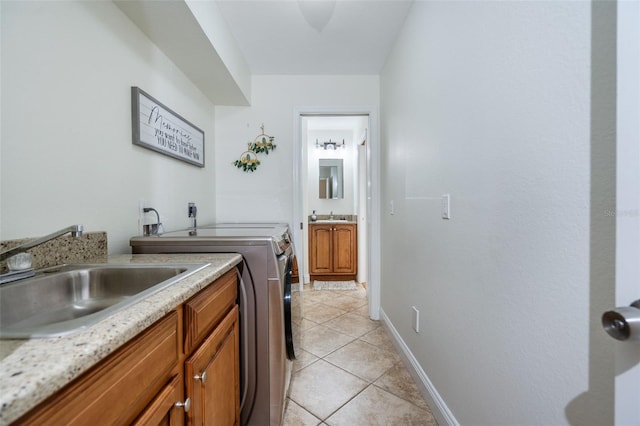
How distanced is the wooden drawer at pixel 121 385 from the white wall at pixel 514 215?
0.98m

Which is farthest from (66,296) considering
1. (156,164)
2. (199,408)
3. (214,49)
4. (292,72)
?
(292,72)

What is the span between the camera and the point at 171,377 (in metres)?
0.71

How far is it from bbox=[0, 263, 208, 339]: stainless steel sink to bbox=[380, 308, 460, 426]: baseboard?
1.29m

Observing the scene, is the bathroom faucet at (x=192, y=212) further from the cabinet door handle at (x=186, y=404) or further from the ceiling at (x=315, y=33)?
the cabinet door handle at (x=186, y=404)

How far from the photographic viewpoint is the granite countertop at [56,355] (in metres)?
0.32

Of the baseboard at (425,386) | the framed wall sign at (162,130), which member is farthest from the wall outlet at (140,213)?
the baseboard at (425,386)

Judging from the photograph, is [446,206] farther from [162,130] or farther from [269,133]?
[269,133]

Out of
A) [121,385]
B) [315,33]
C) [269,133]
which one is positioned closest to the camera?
[121,385]

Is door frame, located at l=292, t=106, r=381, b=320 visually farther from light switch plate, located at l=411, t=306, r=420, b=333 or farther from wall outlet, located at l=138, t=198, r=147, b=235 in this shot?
wall outlet, located at l=138, t=198, r=147, b=235

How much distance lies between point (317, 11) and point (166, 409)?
6.98ft

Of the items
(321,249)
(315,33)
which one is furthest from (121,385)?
(321,249)

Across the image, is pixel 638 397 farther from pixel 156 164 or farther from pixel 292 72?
pixel 292 72

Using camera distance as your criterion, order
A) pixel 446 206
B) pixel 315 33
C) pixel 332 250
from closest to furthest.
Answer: pixel 446 206
pixel 315 33
pixel 332 250

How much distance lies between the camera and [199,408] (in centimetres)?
82
